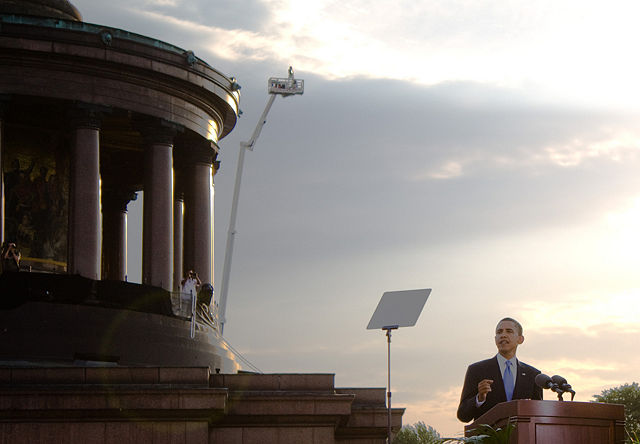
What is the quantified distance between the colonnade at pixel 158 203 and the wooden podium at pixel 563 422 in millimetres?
26785

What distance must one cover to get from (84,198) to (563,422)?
28.2 metres

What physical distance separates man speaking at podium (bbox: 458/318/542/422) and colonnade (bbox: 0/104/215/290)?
2453 cm

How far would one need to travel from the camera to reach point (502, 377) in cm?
1577

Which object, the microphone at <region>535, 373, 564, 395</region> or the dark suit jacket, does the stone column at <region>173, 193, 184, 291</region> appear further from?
the microphone at <region>535, 373, 564, 395</region>

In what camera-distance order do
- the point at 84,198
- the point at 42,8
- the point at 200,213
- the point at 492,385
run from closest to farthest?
the point at 492,385
the point at 84,198
the point at 42,8
the point at 200,213

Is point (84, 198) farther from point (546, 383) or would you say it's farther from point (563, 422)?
point (563, 422)

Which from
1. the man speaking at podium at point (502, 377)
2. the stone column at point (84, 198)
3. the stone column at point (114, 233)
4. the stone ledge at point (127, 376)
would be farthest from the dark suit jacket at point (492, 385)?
the stone column at point (114, 233)

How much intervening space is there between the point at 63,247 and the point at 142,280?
12.0 ft

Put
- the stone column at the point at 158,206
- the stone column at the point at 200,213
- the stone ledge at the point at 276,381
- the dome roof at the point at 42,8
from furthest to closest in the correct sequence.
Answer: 1. the stone column at the point at 200,213
2. the dome roof at the point at 42,8
3. the stone column at the point at 158,206
4. the stone ledge at the point at 276,381

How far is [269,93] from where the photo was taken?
88.2 meters


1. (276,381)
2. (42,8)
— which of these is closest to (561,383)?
(276,381)

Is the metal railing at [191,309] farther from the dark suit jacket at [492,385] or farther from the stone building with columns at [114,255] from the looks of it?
the dark suit jacket at [492,385]

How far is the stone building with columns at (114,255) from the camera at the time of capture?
80.8ft

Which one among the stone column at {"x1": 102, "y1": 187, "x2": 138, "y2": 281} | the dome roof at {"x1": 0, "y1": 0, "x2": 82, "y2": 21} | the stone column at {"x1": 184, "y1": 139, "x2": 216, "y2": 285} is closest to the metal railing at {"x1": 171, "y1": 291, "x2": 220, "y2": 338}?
the stone column at {"x1": 184, "y1": 139, "x2": 216, "y2": 285}
